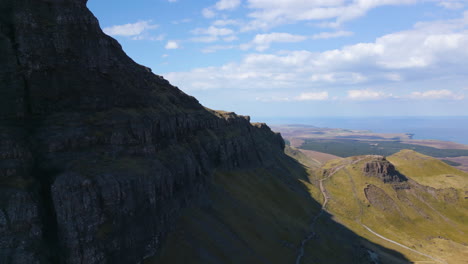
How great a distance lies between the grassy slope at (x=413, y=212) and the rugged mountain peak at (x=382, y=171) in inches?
162

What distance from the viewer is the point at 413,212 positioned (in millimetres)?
150250

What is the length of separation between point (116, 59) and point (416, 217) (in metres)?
164

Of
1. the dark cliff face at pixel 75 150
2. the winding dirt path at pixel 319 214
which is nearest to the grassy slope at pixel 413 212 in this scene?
the winding dirt path at pixel 319 214

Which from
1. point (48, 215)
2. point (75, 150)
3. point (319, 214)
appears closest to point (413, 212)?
point (319, 214)

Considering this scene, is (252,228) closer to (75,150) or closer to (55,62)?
(75,150)

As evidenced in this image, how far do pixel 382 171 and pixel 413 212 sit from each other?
29.8 metres

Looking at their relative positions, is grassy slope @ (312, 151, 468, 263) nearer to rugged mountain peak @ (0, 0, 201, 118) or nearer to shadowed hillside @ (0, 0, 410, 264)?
shadowed hillside @ (0, 0, 410, 264)

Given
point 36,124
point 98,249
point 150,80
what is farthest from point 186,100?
point 98,249

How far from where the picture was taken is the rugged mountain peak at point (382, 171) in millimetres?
169938

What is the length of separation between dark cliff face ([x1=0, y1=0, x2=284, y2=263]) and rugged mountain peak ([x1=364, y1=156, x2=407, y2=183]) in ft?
458

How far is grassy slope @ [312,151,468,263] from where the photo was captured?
12319cm

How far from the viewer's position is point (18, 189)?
43.6 metres

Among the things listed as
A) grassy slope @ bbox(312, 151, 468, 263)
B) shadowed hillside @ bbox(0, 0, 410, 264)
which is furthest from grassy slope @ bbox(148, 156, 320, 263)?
grassy slope @ bbox(312, 151, 468, 263)

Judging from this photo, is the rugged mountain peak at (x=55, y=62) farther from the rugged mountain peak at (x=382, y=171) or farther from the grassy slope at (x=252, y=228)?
the rugged mountain peak at (x=382, y=171)
